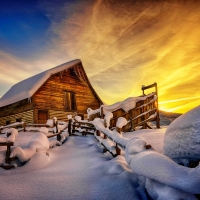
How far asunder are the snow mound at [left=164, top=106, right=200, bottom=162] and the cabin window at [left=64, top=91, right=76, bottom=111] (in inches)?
674

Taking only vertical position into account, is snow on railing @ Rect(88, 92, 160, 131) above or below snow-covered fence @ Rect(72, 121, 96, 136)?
above

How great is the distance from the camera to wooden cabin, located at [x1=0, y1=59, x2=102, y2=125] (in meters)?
16.2

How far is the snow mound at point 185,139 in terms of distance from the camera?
1.90m

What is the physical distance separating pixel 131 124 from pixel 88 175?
6945mm

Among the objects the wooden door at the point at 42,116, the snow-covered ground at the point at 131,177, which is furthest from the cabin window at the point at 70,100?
the snow-covered ground at the point at 131,177

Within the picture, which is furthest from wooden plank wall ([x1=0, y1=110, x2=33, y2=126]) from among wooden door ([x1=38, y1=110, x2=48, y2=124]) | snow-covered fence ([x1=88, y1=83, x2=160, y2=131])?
snow-covered fence ([x1=88, y1=83, x2=160, y2=131])

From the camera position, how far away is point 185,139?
2.00m

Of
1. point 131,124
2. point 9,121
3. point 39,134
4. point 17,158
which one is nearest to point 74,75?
point 9,121

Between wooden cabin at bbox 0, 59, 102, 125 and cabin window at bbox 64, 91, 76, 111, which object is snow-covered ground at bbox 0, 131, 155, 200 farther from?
cabin window at bbox 64, 91, 76, 111

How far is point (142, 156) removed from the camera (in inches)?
86.1

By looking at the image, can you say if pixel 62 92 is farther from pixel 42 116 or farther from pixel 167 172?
pixel 167 172

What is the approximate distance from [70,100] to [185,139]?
1797cm

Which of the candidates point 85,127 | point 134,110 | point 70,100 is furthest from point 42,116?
point 134,110

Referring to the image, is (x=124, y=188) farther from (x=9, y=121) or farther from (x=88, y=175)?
(x=9, y=121)
